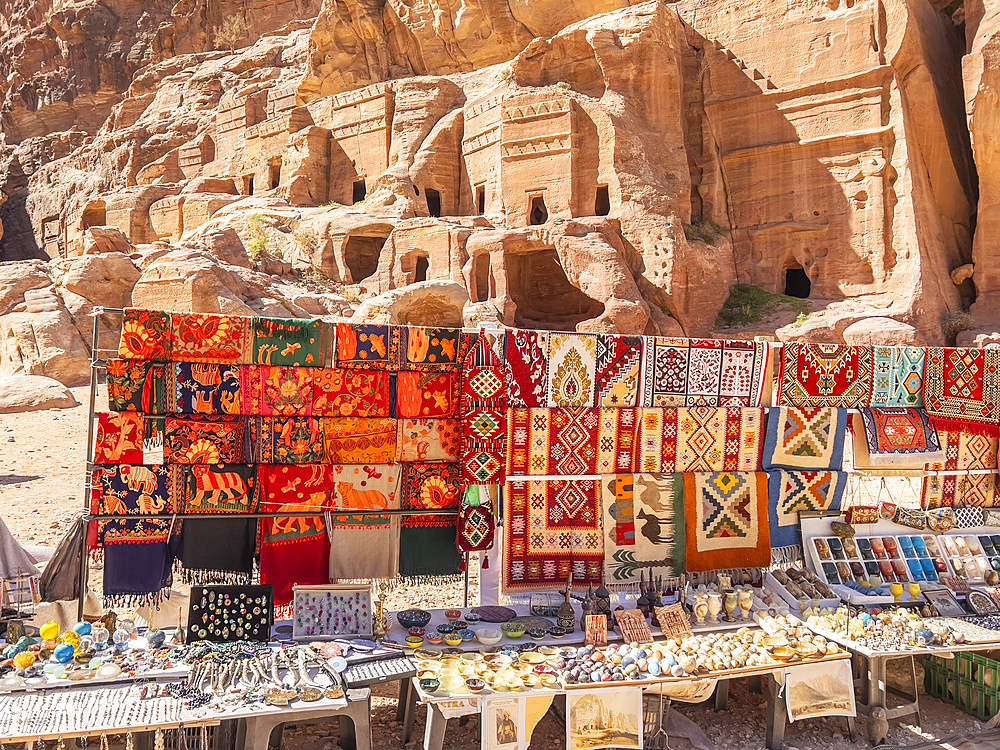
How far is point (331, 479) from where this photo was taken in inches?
232

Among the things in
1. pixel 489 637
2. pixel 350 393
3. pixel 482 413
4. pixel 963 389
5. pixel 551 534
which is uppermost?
pixel 963 389

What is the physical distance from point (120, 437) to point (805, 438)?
17.8 feet

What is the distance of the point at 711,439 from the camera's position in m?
6.56

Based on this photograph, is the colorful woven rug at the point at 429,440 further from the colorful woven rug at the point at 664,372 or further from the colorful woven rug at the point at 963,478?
the colorful woven rug at the point at 963,478

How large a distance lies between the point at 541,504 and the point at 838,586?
2.62 meters

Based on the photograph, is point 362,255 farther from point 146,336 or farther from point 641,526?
point 641,526

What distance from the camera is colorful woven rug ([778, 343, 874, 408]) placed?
668 centimetres

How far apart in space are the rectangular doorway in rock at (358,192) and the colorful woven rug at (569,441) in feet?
88.1

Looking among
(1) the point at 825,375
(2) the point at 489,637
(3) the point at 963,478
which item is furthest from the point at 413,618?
(3) the point at 963,478

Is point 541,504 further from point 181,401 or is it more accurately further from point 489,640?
point 181,401

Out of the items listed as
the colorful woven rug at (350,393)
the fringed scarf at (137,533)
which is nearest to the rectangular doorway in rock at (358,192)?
the colorful woven rug at (350,393)

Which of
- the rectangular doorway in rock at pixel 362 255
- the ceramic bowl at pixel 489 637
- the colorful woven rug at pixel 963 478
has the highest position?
the rectangular doorway in rock at pixel 362 255

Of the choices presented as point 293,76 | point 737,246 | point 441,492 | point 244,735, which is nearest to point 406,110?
point 293,76

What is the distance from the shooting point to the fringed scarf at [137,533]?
216 inches
